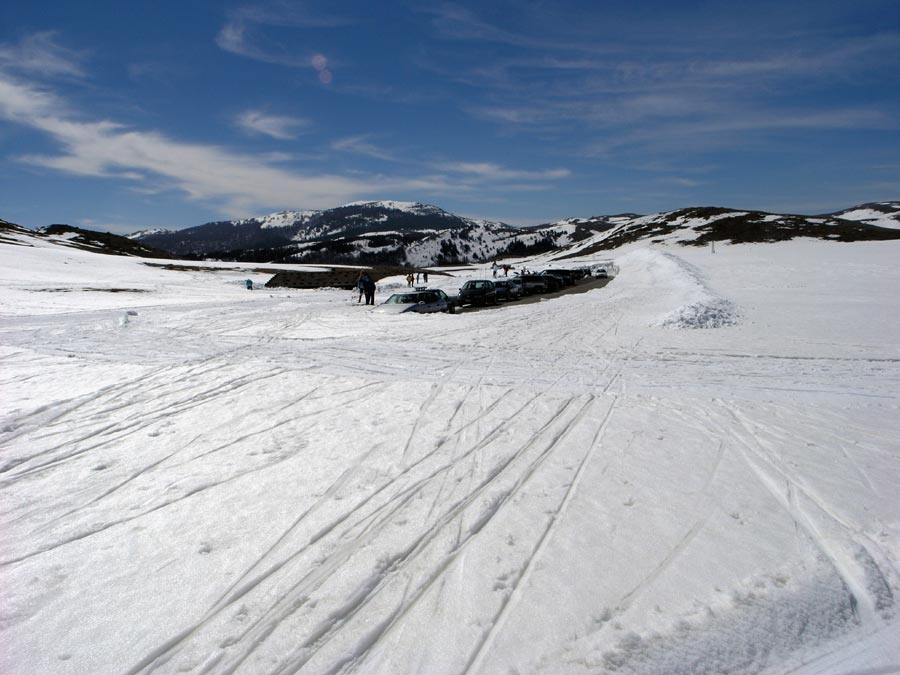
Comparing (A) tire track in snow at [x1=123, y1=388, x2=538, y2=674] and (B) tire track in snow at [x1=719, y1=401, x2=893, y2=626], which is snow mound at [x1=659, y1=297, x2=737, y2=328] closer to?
(B) tire track in snow at [x1=719, y1=401, x2=893, y2=626]

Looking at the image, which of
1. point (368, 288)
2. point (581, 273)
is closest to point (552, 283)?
point (368, 288)

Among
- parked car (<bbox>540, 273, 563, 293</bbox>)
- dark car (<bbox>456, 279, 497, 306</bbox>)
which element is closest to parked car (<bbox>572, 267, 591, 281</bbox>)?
parked car (<bbox>540, 273, 563, 293</bbox>)

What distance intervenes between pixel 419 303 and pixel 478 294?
5102 millimetres

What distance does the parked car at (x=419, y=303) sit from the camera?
21.2 meters

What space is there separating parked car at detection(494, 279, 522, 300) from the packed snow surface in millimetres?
17884

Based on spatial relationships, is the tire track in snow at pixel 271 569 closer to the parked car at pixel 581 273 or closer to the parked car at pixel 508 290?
the parked car at pixel 508 290

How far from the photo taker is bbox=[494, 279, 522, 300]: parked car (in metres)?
28.5

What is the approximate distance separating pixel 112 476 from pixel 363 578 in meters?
3.59

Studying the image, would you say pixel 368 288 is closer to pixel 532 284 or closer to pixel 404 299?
pixel 404 299

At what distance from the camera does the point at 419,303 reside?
2162 cm

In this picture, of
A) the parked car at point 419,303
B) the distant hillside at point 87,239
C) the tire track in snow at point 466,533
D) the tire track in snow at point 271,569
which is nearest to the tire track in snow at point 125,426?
the tire track in snow at point 271,569

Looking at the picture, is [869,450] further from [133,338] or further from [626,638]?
[133,338]

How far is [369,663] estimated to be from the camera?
305cm

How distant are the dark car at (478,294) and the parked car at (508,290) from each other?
0.90 metres
